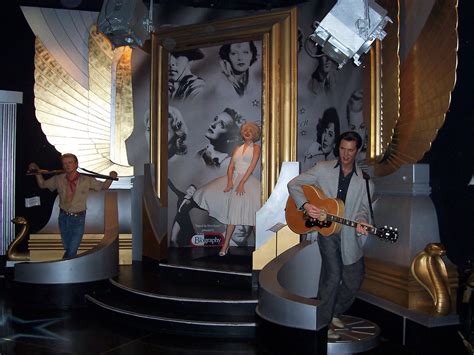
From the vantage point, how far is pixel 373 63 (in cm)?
554

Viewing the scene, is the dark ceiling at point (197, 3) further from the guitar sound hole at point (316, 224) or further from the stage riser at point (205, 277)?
the guitar sound hole at point (316, 224)

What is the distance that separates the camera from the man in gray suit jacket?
Result: 430 centimetres

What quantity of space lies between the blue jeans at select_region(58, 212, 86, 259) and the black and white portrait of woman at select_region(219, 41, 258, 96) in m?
3.01

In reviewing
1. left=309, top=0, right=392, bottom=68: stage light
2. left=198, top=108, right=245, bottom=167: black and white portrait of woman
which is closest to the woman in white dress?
left=198, top=108, right=245, bottom=167: black and white portrait of woman

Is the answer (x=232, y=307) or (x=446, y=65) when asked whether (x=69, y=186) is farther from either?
(x=446, y=65)

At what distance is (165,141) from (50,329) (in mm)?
2934

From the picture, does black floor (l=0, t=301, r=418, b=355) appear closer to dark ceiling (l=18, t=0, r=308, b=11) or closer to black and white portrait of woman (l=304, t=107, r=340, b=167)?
black and white portrait of woman (l=304, t=107, r=340, b=167)

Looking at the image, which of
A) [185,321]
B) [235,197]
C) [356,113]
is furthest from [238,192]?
[185,321]

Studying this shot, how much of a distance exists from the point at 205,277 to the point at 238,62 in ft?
11.6

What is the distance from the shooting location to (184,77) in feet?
26.6

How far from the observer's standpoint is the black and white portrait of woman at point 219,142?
8.14 metres

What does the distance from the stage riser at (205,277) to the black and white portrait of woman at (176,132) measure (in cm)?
224

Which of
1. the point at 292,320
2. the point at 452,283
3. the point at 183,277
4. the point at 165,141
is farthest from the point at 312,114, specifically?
the point at 292,320

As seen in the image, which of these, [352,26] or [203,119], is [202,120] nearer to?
[203,119]
